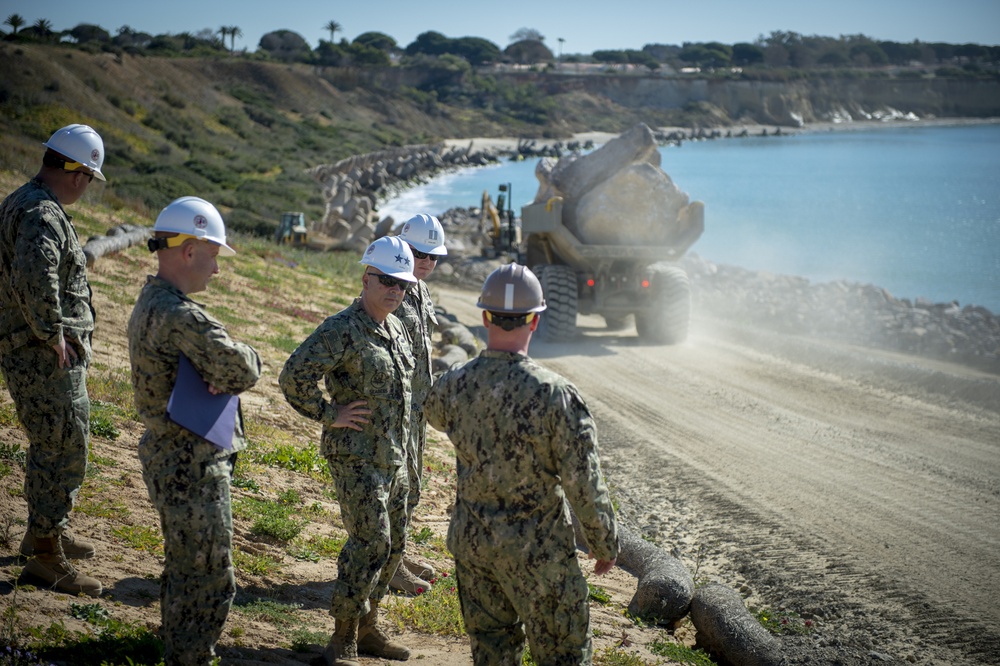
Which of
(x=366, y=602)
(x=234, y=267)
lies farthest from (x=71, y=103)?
(x=366, y=602)

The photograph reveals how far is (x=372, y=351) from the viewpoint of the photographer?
16.6 ft

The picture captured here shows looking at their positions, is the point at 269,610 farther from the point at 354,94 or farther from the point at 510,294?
the point at 354,94

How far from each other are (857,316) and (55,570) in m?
17.5

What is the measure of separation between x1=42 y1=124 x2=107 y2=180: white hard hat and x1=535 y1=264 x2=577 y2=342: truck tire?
38.3 feet

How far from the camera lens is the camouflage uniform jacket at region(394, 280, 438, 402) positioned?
6.08m

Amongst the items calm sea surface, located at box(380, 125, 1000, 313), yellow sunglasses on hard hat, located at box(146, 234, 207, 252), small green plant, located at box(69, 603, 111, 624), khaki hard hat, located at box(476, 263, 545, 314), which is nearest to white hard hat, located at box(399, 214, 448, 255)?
khaki hard hat, located at box(476, 263, 545, 314)

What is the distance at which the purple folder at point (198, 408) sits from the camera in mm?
4043

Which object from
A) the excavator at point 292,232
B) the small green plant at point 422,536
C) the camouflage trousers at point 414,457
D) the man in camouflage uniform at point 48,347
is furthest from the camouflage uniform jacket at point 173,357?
the excavator at point 292,232

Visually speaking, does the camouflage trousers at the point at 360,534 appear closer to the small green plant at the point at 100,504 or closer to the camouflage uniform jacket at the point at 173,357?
the camouflage uniform jacket at the point at 173,357

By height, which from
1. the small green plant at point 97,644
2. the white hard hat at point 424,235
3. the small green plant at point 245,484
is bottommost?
the small green plant at point 245,484

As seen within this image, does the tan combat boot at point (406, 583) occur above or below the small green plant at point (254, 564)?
below

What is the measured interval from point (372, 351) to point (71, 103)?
40533mm

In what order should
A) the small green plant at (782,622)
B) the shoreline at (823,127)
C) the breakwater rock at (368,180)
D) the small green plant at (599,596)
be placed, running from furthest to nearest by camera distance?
the shoreline at (823,127), the breakwater rock at (368,180), the small green plant at (599,596), the small green plant at (782,622)

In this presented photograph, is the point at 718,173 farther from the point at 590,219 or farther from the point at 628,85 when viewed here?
the point at 590,219
